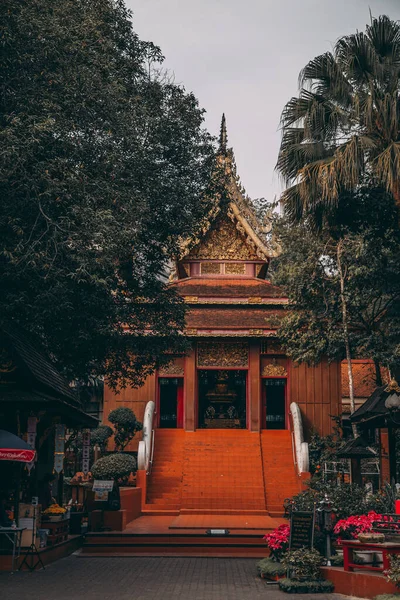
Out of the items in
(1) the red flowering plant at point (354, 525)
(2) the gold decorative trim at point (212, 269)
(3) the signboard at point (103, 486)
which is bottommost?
(1) the red flowering plant at point (354, 525)

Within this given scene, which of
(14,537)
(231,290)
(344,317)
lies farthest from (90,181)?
(231,290)

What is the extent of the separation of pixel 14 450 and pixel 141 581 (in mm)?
3052

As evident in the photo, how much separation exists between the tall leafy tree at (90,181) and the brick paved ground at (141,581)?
4.54m

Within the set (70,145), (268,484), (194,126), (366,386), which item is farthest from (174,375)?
(70,145)

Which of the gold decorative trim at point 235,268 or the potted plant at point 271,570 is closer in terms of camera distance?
the potted plant at point 271,570

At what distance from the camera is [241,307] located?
26453 mm

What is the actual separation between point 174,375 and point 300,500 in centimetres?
1263

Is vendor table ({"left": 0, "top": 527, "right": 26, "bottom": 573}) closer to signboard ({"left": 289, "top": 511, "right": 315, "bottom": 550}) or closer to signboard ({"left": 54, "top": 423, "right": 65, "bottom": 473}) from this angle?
signboard ({"left": 54, "top": 423, "right": 65, "bottom": 473})

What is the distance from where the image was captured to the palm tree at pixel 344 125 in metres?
15.2

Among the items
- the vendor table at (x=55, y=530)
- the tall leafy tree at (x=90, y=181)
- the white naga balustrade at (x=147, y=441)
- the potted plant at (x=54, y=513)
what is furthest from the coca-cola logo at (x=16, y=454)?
the white naga balustrade at (x=147, y=441)

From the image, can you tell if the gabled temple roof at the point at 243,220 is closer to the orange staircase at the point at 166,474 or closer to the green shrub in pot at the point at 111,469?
the orange staircase at the point at 166,474

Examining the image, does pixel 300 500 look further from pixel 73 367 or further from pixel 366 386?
pixel 366 386

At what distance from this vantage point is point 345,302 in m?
22.5

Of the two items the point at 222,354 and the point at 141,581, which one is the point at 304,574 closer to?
the point at 141,581
